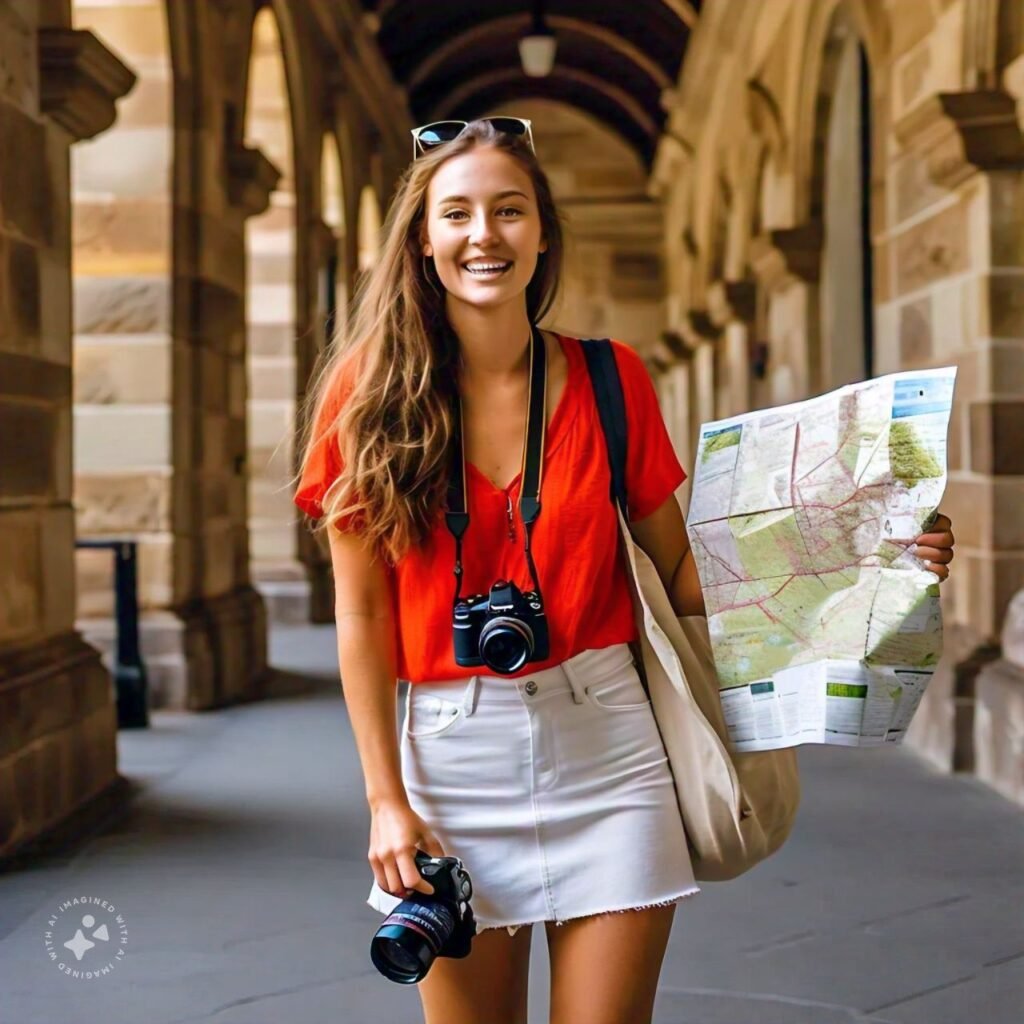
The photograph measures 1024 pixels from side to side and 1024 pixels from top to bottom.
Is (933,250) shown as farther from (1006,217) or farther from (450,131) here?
(450,131)

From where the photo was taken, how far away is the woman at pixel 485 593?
1849mm

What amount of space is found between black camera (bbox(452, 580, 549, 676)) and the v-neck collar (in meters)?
0.15

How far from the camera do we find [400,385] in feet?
6.33

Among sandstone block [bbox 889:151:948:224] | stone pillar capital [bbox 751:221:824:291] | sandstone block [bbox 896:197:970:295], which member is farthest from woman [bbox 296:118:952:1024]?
stone pillar capital [bbox 751:221:824:291]

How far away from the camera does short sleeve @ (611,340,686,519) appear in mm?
1981

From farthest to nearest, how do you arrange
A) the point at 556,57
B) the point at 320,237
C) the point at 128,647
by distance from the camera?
the point at 556,57 < the point at 320,237 < the point at 128,647

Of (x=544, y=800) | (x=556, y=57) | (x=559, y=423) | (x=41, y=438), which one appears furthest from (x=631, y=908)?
(x=556, y=57)

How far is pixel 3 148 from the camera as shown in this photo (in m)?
4.68

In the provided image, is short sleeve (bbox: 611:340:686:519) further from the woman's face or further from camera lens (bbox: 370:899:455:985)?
camera lens (bbox: 370:899:455:985)

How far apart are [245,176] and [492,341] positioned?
6746mm

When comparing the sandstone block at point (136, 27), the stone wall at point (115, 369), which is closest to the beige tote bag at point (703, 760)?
the stone wall at point (115, 369)

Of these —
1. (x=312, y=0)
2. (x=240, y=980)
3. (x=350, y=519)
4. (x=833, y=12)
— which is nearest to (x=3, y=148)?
(x=240, y=980)

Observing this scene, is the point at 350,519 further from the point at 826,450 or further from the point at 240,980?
the point at 240,980

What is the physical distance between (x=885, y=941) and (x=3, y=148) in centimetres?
355
